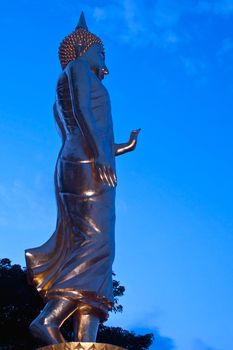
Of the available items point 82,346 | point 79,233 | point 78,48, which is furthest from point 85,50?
point 82,346

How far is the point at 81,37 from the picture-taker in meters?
7.82

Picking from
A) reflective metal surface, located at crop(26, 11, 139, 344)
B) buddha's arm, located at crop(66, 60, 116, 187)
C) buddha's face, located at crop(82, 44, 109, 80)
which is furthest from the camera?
buddha's face, located at crop(82, 44, 109, 80)

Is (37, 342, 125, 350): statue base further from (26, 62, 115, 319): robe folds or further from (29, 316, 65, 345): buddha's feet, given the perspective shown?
(26, 62, 115, 319): robe folds

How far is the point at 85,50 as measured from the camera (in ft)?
25.3

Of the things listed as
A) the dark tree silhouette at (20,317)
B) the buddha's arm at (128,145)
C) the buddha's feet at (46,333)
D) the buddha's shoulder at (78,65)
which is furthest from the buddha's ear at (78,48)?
the dark tree silhouette at (20,317)

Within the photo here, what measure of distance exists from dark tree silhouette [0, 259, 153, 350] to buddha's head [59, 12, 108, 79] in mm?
11638

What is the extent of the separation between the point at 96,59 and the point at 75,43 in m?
0.38

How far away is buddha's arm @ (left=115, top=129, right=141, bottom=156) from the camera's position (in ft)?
25.0

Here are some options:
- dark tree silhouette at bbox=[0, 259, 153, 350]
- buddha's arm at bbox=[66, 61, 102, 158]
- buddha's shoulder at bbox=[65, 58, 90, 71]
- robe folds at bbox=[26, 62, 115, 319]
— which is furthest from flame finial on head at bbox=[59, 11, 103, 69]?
dark tree silhouette at bbox=[0, 259, 153, 350]

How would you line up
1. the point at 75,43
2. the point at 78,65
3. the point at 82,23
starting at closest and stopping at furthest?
the point at 78,65
the point at 75,43
the point at 82,23

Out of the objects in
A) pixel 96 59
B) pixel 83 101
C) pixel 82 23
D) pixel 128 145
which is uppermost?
pixel 82 23

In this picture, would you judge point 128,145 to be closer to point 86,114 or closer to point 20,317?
point 86,114

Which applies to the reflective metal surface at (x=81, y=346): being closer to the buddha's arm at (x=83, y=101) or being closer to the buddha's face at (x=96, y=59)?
the buddha's arm at (x=83, y=101)

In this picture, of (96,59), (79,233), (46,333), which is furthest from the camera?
(96,59)
